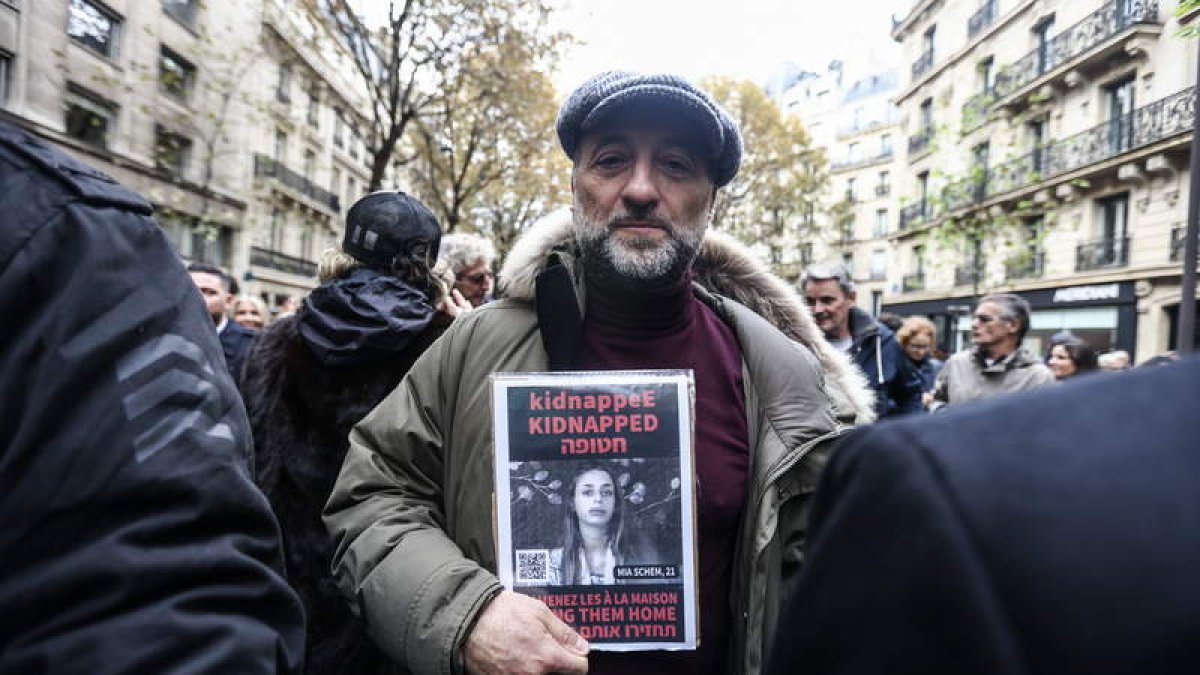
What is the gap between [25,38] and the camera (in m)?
1.19

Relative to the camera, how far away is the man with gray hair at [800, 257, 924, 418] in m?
5.19

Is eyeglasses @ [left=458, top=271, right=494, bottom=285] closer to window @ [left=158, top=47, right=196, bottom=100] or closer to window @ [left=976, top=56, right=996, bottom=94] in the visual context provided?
window @ [left=158, top=47, right=196, bottom=100]

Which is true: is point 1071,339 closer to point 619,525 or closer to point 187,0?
point 619,525

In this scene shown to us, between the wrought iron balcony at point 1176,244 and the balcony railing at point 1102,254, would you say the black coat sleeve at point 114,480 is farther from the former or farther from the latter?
the balcony railing at point 1102,254

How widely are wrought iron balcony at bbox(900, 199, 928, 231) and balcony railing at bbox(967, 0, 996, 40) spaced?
1180cm

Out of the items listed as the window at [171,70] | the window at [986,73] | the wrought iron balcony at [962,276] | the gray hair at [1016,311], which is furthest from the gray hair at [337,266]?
the wrought iron balcony at [962,276]

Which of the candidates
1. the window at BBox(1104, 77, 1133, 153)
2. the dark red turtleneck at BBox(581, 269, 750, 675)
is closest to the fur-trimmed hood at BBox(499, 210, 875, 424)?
the dark red turtleneck at BBox(581, 269, 750, 675)

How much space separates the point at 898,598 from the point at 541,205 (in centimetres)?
2329

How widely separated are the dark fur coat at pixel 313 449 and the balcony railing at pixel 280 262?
30.2m

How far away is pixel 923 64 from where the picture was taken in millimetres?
24406

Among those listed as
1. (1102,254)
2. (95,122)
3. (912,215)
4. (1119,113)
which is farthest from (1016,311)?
(912,215)

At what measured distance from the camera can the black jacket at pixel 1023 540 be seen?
43cm

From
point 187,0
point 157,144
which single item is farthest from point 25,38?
point 157,144

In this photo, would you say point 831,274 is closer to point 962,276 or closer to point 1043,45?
point 1043,45
